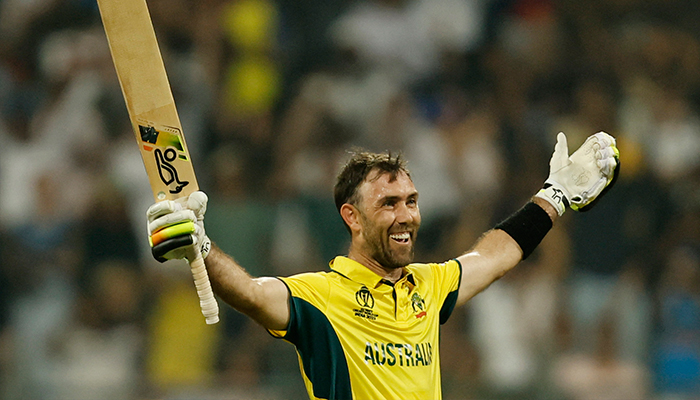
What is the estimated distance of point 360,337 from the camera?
4.69 m

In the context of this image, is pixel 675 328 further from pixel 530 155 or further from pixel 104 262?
pixel 104 262

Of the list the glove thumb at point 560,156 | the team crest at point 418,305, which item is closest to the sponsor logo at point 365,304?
the team crest at point 418,305

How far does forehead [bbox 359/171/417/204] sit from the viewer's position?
4.89m

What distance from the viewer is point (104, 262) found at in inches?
336

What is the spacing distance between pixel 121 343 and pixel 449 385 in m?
2.93

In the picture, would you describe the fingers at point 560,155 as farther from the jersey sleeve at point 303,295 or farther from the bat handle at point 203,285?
the bat handle at point 203,285

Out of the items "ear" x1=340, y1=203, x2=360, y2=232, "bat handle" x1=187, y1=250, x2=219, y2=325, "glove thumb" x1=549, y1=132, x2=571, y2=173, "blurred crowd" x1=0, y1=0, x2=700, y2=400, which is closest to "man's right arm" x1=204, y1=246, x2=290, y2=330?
"bat handle" x1=187, y1=250, x2=219, y2=325

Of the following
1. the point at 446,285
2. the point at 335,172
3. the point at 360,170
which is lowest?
the point at 446,285

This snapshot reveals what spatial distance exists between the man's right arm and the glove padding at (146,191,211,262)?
0.66 feet

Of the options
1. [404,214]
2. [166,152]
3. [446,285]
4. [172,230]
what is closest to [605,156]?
[446,285]

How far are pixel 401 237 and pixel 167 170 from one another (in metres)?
1.33

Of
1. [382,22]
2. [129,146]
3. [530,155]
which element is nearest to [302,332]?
[129,146]

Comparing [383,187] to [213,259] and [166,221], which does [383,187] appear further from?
[166,221]

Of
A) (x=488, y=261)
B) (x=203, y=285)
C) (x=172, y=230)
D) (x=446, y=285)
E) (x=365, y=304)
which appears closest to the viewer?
(x=172, y=230)
